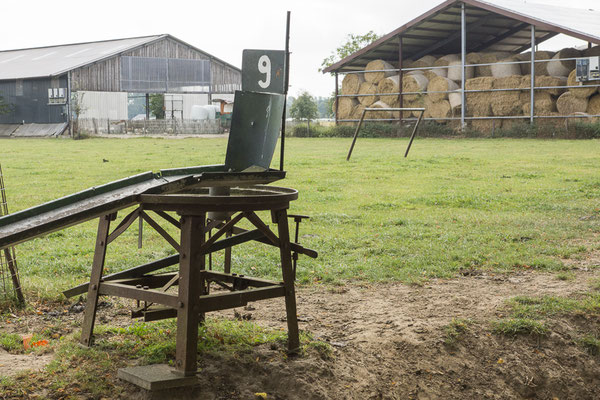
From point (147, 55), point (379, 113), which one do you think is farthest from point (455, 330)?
point (147, 55)

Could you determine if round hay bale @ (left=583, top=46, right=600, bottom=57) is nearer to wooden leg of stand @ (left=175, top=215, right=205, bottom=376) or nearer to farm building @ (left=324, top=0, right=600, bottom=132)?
farm building @ (left=324, top=0, right=600, bottom=132)

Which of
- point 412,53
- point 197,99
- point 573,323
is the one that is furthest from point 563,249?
point 197,99

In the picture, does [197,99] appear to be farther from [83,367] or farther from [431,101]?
[83,367]

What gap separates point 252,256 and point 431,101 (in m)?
29.1

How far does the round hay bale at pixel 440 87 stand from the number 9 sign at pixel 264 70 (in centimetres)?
3113

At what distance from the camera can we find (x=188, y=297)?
4.40 meters

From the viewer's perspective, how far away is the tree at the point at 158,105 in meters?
57.4

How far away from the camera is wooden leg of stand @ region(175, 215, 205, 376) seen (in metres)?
4.39

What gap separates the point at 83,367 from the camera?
4633 mm

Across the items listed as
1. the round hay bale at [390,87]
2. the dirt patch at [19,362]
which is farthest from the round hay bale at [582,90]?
the dirt patch at [19,362]

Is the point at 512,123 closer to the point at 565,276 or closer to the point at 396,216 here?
the point at 396,216

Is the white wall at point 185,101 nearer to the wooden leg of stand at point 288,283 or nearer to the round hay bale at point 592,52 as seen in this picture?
the round hay bale at point 592,52

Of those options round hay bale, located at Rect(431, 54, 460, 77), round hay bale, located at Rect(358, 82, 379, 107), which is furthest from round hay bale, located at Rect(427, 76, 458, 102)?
round hay bale, located at Rect(358, 82, 379, 107)

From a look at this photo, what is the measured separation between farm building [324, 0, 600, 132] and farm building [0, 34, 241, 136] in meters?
17.0
